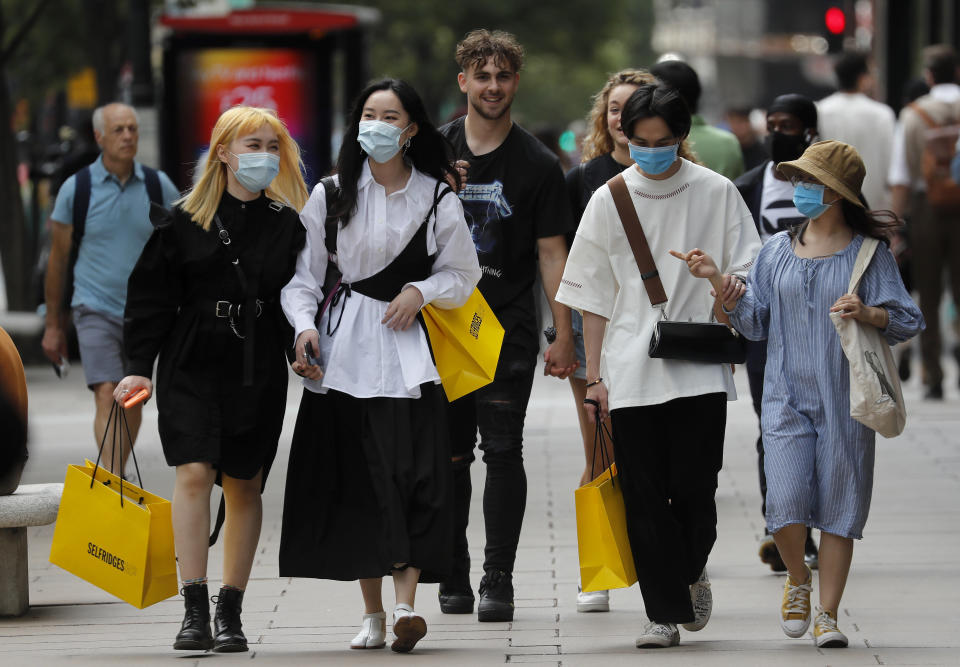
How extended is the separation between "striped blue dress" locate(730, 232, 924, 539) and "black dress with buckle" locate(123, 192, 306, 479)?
152 centimetres

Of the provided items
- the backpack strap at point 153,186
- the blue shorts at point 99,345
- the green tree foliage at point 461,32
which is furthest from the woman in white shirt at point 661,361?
the green tree foliage at point 461,32

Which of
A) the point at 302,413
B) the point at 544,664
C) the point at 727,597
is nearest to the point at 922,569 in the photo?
the point at 727,597

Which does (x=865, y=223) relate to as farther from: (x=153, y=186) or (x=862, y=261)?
(x=153, y=186)

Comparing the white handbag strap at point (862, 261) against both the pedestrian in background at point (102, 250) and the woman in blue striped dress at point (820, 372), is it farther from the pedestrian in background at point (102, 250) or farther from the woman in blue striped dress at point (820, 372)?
the pedestrian in background at point (102, 250)

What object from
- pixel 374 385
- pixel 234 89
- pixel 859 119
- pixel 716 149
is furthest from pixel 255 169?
pixel 234 89

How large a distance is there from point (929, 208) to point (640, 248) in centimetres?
748

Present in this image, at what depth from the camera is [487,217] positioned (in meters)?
6.68

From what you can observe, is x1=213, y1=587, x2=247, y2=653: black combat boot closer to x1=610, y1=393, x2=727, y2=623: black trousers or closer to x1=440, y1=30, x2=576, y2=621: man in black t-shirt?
x1=440, y1=30, x2=576, y2=621: man in black t-shirt

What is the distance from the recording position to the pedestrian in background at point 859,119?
11.1m

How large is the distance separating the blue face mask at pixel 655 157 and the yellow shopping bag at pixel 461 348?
2.59 ft

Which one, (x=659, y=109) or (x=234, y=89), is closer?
(x=659, y=109)

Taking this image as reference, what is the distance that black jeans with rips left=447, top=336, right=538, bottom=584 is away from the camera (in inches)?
260

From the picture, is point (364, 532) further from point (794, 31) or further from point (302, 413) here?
point (794, 31)

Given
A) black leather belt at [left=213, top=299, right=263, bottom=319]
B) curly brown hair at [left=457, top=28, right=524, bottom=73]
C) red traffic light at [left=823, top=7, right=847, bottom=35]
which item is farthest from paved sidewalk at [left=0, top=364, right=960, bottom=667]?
red traffic light at [left=823, top=7, right=847, bottom=35]
